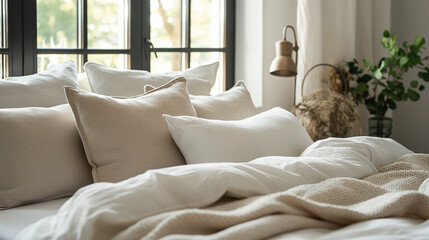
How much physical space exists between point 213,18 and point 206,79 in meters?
1.16

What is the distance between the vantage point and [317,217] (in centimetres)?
169

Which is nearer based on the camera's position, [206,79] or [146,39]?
[206,79]

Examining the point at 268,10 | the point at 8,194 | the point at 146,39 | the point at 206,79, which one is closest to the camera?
the point at 8,194

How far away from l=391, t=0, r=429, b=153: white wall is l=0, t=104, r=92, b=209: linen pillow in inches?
131

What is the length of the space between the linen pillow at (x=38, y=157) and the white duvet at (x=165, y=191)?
0.37 m

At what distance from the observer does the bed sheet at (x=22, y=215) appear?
1.88 m

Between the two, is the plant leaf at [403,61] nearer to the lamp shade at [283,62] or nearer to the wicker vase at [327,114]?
the wicker vase at [327,114]

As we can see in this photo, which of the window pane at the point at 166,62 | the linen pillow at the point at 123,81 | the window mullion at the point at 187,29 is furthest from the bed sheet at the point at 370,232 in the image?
the window mullion at the point at 187,29

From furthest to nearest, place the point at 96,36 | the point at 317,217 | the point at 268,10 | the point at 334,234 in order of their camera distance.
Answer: the point at 268,10 < the point at 96,36 < the point at 317,217 < the point at 334,234

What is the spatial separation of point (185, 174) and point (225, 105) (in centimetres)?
102

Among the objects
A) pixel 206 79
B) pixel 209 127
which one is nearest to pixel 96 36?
pixel 206 79

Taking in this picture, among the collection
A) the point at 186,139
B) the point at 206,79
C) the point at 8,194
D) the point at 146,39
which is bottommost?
the point at 8,194

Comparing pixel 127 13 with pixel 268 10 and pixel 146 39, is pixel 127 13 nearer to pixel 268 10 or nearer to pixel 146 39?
pixel 146 39

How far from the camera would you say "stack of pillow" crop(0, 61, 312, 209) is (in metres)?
2.13
